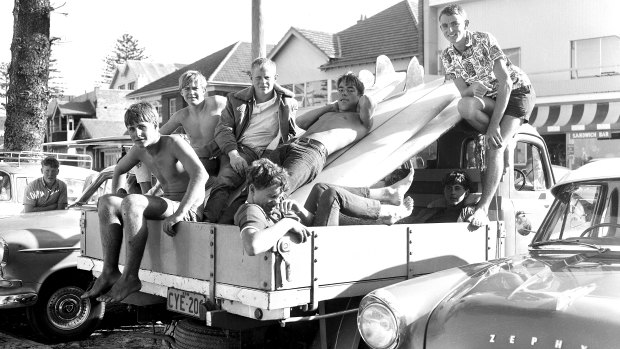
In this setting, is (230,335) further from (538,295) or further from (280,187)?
(538,295)

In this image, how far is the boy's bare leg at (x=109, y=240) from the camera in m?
5.00

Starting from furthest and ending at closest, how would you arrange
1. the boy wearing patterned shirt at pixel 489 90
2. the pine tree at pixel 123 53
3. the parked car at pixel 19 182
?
the pine tree at pixel 123 53, the parked car at pixel 19 182, the boy wearing patterned shirt at pixel 489 90

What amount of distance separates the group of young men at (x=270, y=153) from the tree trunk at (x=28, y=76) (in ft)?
23.2

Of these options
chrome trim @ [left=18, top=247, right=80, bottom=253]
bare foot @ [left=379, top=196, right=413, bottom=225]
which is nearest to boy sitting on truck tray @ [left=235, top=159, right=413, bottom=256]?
bare foot @ [left=379, top=196, right=413, bottom=225]

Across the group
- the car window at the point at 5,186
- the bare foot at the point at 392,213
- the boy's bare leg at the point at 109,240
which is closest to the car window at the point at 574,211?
the bare foot at the point at 392,213

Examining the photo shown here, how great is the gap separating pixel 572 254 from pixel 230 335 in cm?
215

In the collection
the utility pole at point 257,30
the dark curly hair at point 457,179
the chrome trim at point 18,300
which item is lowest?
the chrome trim at point 18,300

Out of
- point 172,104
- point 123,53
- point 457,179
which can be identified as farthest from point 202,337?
point 123,53

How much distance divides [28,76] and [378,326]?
1071 centimetres

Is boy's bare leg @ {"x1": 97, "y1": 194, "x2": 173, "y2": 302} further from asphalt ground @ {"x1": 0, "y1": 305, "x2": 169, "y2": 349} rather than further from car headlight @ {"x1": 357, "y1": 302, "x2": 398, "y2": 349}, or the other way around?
car headlight @ {"x1": 357, "y1": 302, "x2": 398, "y2": 349}

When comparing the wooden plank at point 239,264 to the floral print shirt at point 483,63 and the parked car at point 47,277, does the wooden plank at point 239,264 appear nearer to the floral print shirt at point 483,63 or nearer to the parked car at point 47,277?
the floral print shirt at point 483,63

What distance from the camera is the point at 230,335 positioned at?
459 centimetres

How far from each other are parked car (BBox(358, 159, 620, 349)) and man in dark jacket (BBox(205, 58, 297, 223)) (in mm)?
2431

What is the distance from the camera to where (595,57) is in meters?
24.0
